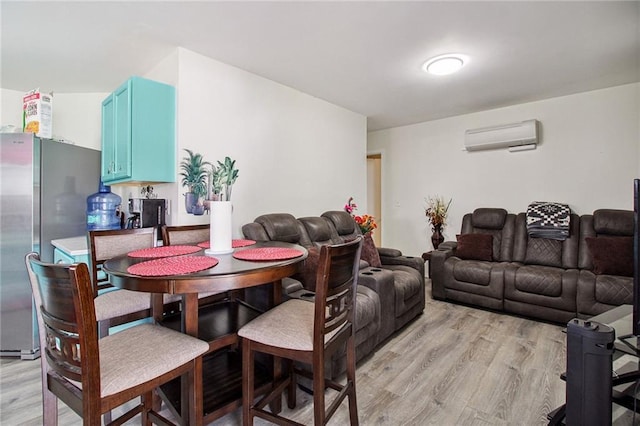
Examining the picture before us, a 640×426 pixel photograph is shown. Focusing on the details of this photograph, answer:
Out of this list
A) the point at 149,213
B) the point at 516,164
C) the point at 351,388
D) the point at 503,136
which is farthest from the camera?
the point at 516,164

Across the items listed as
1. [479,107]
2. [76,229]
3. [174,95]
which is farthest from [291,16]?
[479,107]

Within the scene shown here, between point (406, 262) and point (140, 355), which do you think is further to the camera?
point (406, 262)

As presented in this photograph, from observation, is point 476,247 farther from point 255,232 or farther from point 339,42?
point 339,42

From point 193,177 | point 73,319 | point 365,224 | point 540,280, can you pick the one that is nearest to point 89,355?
point 73,319

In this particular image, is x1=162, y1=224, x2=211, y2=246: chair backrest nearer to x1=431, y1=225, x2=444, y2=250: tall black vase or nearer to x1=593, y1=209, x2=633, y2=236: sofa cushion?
x1=431, y1=225, x2=444, y2=250: tall black vase

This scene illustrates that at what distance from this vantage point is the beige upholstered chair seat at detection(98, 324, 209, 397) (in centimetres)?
103

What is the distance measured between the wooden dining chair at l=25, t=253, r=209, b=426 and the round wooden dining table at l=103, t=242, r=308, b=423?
16 cm

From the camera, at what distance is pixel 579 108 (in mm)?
3570

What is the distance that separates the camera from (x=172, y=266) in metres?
1.35

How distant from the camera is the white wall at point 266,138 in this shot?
101 inches

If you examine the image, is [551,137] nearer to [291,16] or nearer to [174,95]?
[291,16]

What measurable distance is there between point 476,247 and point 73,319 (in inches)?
154

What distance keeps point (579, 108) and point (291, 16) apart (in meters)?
3.71

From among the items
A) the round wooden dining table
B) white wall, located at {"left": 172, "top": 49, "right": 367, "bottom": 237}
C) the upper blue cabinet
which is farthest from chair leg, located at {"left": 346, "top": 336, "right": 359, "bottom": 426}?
the upper blue cabinet
